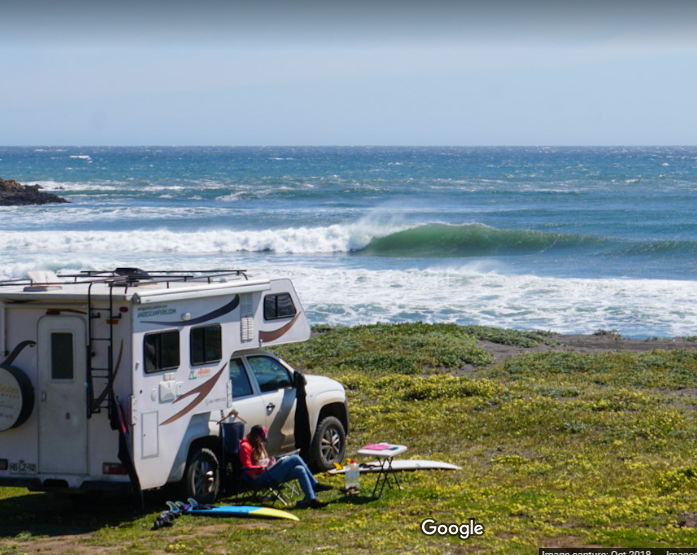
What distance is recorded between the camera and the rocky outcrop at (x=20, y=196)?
68.5m

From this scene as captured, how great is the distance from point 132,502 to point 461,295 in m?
22.0

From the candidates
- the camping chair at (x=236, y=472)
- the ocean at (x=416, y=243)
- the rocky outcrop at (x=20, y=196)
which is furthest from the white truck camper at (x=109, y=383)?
the rocky outcrop at (x=20, y=196)

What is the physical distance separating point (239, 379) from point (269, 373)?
50 centimetres

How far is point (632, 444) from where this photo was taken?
40.4 feet

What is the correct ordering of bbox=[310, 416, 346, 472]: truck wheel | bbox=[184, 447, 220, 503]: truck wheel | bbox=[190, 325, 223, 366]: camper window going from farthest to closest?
bbox=[310, 416, 346, 472]: truck wheel < bbox=[190, 325, 223, 366]: camper window < bbox=[184, 447, 220, 503]: truck wheel

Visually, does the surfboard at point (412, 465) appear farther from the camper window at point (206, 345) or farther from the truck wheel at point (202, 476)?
the camper window at point (206, 345)

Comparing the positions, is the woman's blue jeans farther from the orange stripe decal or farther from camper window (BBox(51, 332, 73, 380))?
camper window (BBox(51, 332, 73, 380))

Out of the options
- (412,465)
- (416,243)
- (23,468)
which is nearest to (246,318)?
(412,465)

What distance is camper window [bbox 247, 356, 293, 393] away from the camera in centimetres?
1103

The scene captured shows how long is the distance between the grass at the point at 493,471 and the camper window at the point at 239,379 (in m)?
1.42

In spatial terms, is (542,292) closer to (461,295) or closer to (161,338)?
(461,295)

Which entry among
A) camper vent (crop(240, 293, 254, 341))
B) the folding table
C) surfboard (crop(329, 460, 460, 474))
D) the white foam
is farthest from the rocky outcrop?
the folding table

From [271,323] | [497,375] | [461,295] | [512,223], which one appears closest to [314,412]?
[271,323]

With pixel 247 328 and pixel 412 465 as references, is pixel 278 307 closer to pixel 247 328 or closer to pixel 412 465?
pixel 247 328
